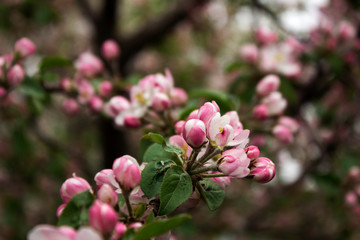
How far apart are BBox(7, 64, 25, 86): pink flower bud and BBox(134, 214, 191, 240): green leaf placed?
713 mm

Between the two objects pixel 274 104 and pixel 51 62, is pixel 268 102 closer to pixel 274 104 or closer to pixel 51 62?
pixel 274 104

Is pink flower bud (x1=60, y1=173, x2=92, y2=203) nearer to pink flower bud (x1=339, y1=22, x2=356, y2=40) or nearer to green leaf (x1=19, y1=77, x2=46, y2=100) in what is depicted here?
green leaf (x1=19, y1=77, x2=46, y2=100)

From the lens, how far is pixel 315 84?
175 cm

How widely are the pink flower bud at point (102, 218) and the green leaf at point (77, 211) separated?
0.06 meters

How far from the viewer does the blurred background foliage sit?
1601 millimetres

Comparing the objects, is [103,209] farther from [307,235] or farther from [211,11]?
[211,11]

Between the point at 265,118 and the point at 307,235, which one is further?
the point at 307,235

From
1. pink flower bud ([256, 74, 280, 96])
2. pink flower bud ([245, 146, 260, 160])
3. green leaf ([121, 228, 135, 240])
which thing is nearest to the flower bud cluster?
pink flower bud ([256, 74, 280, 96])

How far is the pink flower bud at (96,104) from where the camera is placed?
1.15 metres

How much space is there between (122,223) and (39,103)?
32.0 inches

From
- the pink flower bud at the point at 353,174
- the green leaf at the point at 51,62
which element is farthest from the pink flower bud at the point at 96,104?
the pink flower bud at the point at 353,174

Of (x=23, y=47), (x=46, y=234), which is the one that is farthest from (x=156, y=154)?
(x=23, y=47)

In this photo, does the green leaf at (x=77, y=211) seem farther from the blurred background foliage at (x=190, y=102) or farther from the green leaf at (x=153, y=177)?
the blurred background foliage at (x=190, y=102)

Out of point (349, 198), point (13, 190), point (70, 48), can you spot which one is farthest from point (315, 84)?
point (70, 48)
